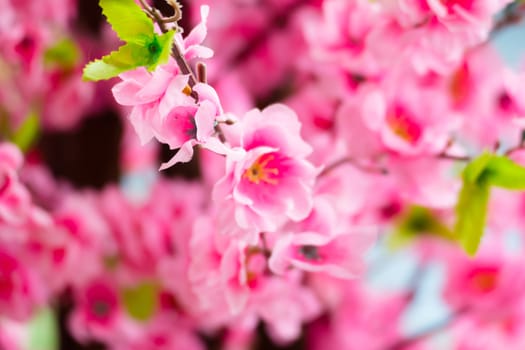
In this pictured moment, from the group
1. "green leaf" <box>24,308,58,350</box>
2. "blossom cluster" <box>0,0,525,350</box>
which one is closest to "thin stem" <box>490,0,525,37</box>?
"blossom cluster" <box>0,0,525,350</box>

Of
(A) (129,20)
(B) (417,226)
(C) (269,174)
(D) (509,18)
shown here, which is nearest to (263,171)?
(C) (269,174)

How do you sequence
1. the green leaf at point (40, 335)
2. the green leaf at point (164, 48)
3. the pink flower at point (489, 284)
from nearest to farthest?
the green leaf at point (164, 48), the pink flower at point (489, 284), the green leaf at point (40, 335)

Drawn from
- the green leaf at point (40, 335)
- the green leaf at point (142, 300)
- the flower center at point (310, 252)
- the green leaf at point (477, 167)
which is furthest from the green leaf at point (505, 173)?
the green leaf at point (40, 335)

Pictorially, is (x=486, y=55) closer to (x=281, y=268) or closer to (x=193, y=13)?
(x=193, y=13)

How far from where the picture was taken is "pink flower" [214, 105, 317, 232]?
1.38 feet

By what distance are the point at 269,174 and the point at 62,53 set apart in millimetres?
343

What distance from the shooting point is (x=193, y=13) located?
787mm

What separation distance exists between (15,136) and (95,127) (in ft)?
0.92

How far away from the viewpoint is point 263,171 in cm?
45

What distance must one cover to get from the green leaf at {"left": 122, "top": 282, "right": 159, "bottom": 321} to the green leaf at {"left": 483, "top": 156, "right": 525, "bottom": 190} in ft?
1.18

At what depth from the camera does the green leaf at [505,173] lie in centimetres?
48

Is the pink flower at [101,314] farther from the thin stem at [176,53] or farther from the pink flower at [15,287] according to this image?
the thin stem at [176,53]

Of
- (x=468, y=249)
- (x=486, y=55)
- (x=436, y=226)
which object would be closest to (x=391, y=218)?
(x=436, y=226)

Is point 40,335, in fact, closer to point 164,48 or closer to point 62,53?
point 62,53
